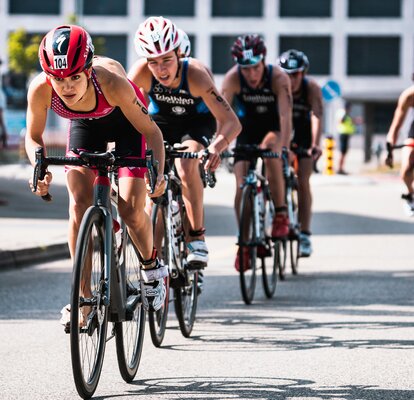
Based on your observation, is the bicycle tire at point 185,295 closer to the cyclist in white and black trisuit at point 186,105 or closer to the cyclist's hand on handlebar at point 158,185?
the cyclist in white and black trisuit at point 186,105

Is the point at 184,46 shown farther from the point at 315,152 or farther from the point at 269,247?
the point at 315,152

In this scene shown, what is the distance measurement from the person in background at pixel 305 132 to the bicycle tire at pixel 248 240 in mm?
2293

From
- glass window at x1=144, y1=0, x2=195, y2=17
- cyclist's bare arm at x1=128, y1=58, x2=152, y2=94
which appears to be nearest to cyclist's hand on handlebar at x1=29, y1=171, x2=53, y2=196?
cyclist's bare arm at x1=128, y1=58, x2=152, y2=94

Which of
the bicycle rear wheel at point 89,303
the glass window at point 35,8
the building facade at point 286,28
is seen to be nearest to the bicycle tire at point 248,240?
the bicycle rear wheel at point 89,303

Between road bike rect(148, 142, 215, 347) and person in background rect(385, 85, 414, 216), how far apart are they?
383cm

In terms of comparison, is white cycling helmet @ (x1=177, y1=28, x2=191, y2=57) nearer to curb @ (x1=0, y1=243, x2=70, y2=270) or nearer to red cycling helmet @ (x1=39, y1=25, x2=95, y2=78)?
red cycling helmet @ (x1=39, y1=25, x2=95, y2=78)

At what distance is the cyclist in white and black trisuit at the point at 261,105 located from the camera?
10781 mm

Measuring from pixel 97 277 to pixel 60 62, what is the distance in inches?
42.2

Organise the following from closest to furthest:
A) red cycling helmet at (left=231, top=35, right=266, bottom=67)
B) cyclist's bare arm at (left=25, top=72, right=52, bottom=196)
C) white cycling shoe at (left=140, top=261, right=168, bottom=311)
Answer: cyclist's bare arm at (left=25, top=72, right=52, bottom=196), white cycling shoe at (left=140, top=261, right=168, bottom=311), red cycling helmet at (left=231, top=35, right=266, bottom=67)

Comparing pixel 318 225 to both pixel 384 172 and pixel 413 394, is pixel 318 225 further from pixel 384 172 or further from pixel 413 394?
pixel 384 172

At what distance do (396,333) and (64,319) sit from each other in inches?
119

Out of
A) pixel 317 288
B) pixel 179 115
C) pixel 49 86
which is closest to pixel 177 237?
pixel 179 115

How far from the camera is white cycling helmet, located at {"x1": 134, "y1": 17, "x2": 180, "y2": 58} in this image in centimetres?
816

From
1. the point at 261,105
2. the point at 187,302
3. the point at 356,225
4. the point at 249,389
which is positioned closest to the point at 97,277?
the point at 249,389
